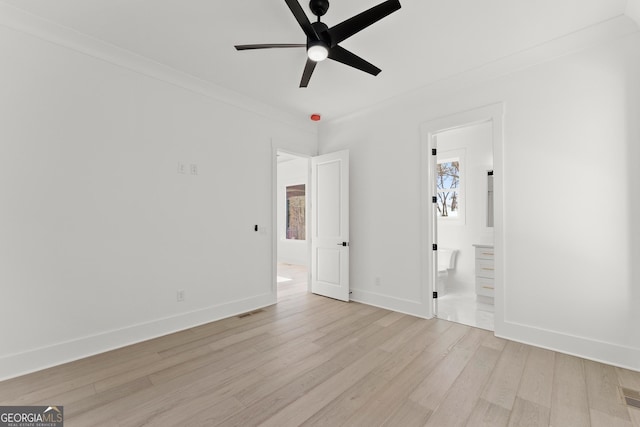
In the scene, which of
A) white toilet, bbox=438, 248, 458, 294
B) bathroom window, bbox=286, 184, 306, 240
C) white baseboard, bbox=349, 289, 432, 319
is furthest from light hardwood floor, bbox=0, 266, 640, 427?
bathroom window, bbox=286, 184, 306, 240

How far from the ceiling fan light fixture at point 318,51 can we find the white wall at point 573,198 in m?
1.91

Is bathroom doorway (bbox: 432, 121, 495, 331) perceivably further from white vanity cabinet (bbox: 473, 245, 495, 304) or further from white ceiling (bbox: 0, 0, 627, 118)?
white ceiling (bbox: 0, 0, 627, 118)

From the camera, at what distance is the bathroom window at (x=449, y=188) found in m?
5.02

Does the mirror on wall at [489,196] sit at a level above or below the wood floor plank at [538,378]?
above

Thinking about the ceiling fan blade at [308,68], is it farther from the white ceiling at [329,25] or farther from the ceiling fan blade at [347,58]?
the white ceiling at [329,25]

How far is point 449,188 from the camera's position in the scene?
5156 mm

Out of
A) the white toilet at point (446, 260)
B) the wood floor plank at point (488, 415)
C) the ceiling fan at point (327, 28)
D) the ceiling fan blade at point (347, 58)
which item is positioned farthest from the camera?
the white toilet at point (446, 260)

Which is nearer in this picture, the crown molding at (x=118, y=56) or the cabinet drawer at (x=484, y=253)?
the crown molding at (x=118, y=56)

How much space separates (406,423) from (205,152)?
10.6 feet

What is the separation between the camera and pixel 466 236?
4848mm

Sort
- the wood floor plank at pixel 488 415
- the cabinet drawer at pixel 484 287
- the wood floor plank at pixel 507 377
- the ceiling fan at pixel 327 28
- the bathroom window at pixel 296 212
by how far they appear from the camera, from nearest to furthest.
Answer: the wood floor plank at pixel 488 415 → the ceiling fan at pixel 327 28 → the wood floor plank at pixel 507 377 → the cabinet drawer at pixel 484 287 → the bathroom window at pixel 296 212

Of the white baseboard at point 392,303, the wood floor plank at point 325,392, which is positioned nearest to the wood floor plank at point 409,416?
the wood floor plank at point 325,392

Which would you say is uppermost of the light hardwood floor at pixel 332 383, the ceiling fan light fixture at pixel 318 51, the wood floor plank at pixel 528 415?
the ceiling fan light fixture at pixel 318 51

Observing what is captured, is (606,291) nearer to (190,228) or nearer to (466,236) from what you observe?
(466,236)
